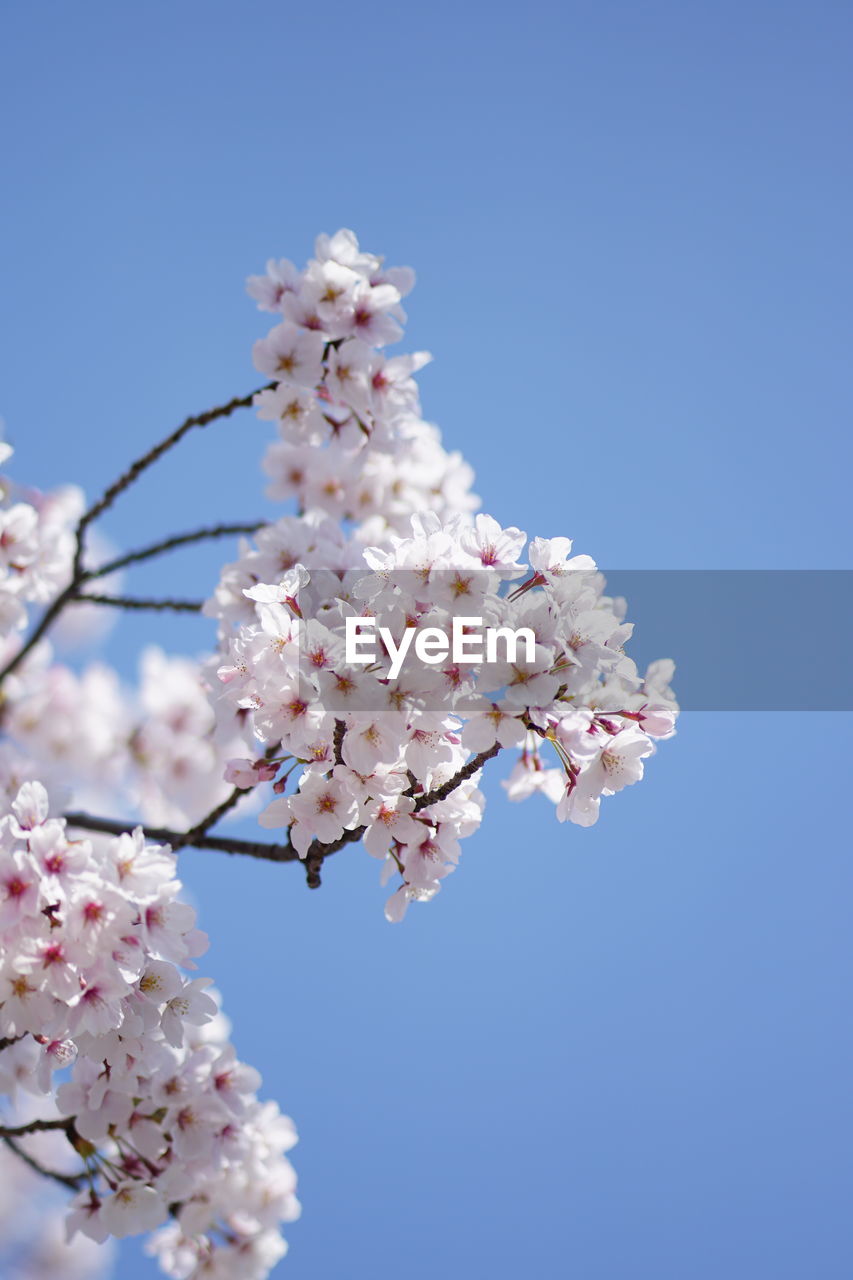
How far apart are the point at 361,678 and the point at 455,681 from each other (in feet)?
0.68

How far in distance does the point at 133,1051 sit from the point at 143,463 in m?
2.20

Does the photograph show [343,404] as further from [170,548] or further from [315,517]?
[170,548]

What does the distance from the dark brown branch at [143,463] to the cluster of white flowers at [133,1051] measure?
158 centimetres

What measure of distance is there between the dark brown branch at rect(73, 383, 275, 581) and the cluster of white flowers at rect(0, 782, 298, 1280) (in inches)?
62.4

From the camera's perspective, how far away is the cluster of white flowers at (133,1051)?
2.48 meters

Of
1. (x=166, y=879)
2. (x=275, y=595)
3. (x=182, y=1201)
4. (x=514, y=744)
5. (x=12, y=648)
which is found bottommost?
(x=182, y=1201)

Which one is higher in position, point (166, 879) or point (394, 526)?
point (394, 526)

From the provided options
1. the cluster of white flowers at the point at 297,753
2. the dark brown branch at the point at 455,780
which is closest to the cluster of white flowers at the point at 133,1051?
the cluster of white flowers at the point at 297,753

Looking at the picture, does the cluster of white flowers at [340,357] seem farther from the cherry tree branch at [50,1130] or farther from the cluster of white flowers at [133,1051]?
the cherry tree branch at [50,1130]

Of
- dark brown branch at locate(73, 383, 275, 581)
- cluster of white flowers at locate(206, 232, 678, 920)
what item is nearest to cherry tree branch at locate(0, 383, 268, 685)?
dark brown branch at locate(73, 383, 275, 581)

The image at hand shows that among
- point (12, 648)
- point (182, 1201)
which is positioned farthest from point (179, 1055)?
point (12, 648)

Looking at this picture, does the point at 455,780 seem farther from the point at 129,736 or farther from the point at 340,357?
the point at 129,736

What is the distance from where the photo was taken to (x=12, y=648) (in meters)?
5.62

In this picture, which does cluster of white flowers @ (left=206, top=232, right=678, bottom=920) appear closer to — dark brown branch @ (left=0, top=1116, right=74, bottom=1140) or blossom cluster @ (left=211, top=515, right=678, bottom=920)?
blossom cluster @ (left=211, top=515, right=678, bottom=920)
